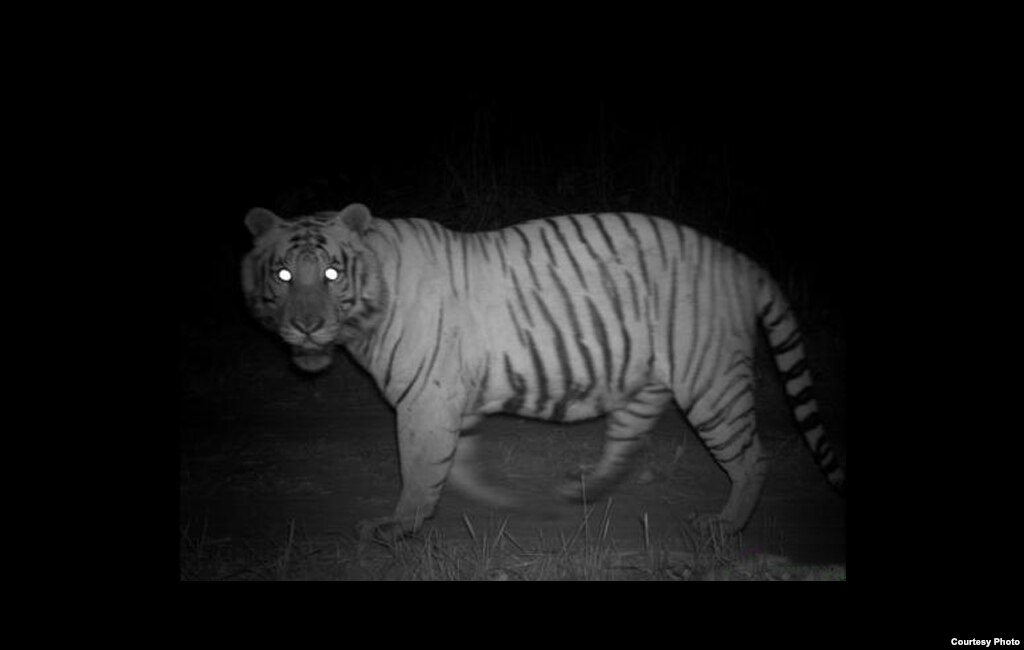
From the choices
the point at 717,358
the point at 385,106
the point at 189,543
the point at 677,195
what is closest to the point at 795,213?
the point at 677,195

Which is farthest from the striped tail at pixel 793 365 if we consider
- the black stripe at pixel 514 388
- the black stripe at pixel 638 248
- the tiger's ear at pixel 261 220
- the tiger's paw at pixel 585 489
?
the tiger's ear at pixel 261 220

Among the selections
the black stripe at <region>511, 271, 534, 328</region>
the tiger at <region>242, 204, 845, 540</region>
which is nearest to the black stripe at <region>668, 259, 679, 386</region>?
the tiger at <region>242, 204, 845, 540</region>

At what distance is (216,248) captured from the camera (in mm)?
7570

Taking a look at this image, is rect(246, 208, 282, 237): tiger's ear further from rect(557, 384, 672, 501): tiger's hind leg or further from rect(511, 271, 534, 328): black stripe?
rect(557, 384, 672, 501): tiger's hind leg

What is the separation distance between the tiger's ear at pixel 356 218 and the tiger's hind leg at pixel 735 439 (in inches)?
60.1

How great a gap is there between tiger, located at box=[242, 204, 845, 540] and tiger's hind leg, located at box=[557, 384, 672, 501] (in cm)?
12

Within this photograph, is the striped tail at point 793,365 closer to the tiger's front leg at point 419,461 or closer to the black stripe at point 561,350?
the black stripe at point 561,350

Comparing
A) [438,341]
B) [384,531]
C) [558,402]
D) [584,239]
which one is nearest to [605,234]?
[584,239]

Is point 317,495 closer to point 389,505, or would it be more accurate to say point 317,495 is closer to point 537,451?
point 389,505

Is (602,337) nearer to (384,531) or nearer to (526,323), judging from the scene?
(526,323)

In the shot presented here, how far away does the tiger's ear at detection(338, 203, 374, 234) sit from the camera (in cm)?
342

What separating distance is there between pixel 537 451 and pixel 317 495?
4.03 feet

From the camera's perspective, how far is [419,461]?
11.1 feet

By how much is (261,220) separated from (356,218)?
0.38 meters
